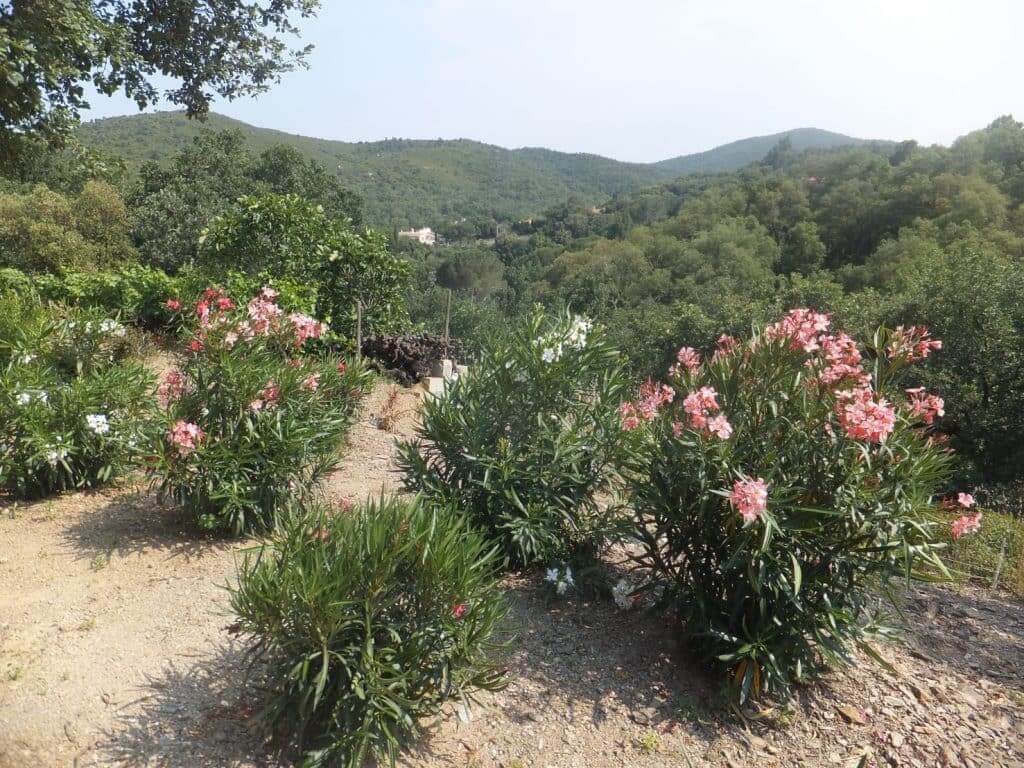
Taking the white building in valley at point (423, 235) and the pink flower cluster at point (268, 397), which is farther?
the white building in valley at point (423, 235)

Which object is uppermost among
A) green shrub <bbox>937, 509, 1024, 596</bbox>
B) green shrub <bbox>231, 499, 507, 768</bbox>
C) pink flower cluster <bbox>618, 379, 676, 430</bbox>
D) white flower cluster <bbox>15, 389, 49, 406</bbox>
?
pink flower cluster <bbox>618, 379, 676, 430</bbox>

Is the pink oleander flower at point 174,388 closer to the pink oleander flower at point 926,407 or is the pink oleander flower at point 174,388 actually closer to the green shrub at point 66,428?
the green shrub at point 66,428

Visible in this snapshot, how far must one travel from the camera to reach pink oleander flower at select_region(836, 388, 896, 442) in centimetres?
235

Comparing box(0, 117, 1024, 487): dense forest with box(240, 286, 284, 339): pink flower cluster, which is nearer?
box(240, 286, 284, 339): pink flower cluster

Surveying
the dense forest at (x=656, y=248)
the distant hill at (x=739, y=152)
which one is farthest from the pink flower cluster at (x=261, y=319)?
the distant hill at (x=739, y=152)

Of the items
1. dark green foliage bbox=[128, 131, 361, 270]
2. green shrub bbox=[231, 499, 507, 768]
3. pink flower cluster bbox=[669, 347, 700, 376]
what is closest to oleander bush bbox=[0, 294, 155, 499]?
green shrub bbox=[231, 499, 507, 768]

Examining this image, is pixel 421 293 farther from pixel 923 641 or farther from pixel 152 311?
pixel 923 641

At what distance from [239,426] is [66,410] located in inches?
49.2

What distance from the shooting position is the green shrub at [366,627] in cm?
202

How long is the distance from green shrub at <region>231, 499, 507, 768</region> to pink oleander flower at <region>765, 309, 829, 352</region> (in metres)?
1.56

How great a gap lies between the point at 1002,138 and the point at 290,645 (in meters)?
50.0

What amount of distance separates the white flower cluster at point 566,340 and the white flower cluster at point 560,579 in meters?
1.02

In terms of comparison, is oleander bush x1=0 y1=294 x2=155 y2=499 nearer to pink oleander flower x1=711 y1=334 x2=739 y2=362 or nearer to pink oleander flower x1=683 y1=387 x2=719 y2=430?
pink oleander flower x1=683 y1=387 x2=719 y2=430

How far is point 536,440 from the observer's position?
3326 mm
